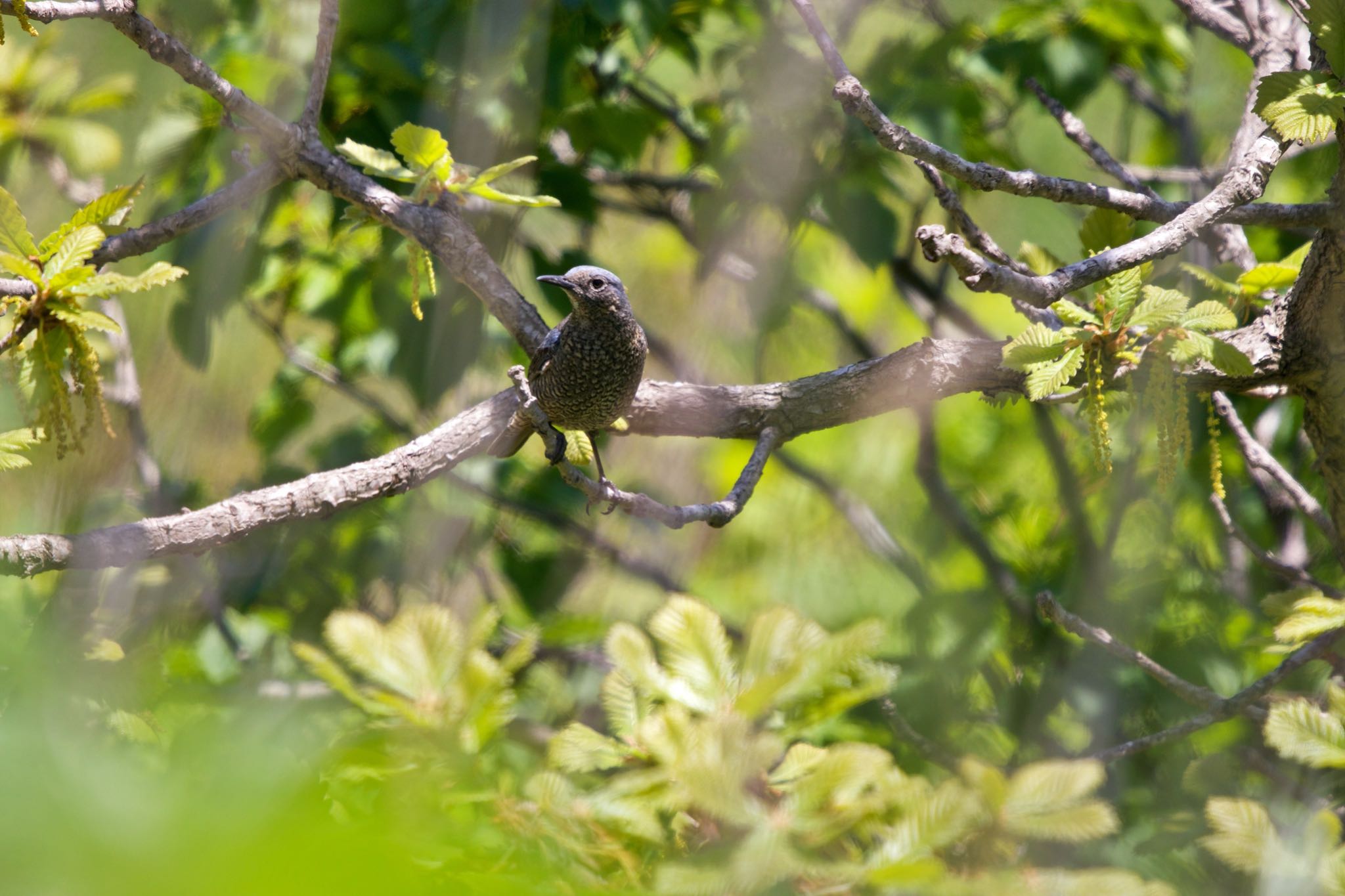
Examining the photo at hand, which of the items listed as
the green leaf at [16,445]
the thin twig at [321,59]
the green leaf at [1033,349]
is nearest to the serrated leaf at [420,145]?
the thin twig at [321,59]

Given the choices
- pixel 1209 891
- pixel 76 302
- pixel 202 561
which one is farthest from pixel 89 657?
pixel 1209 891

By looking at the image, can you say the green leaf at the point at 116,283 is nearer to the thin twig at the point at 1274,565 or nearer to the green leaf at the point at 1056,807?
the green leaf at the point at 1056,807

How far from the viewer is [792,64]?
3273 mm

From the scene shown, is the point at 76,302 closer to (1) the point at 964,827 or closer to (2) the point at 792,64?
(1) the point at 964,827

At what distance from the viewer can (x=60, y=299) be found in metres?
1.72

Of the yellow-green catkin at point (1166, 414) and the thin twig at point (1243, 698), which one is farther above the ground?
the yellow-green catkin at point (1166, 414)

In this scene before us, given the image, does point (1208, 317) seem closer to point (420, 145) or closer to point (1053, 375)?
point (1053, 375)

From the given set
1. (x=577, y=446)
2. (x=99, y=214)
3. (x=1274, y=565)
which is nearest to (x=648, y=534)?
(x=577, y=446)

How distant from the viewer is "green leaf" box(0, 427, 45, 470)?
5.34 feet

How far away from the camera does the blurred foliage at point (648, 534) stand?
1.06 m

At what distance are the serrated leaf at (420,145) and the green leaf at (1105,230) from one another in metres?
1.27

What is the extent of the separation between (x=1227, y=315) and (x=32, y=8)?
2.10 metres

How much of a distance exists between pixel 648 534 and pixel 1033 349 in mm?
3203

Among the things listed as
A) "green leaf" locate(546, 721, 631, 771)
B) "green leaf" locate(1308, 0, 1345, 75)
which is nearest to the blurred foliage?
"green leaf" locate(546, 721, 631, 771)
